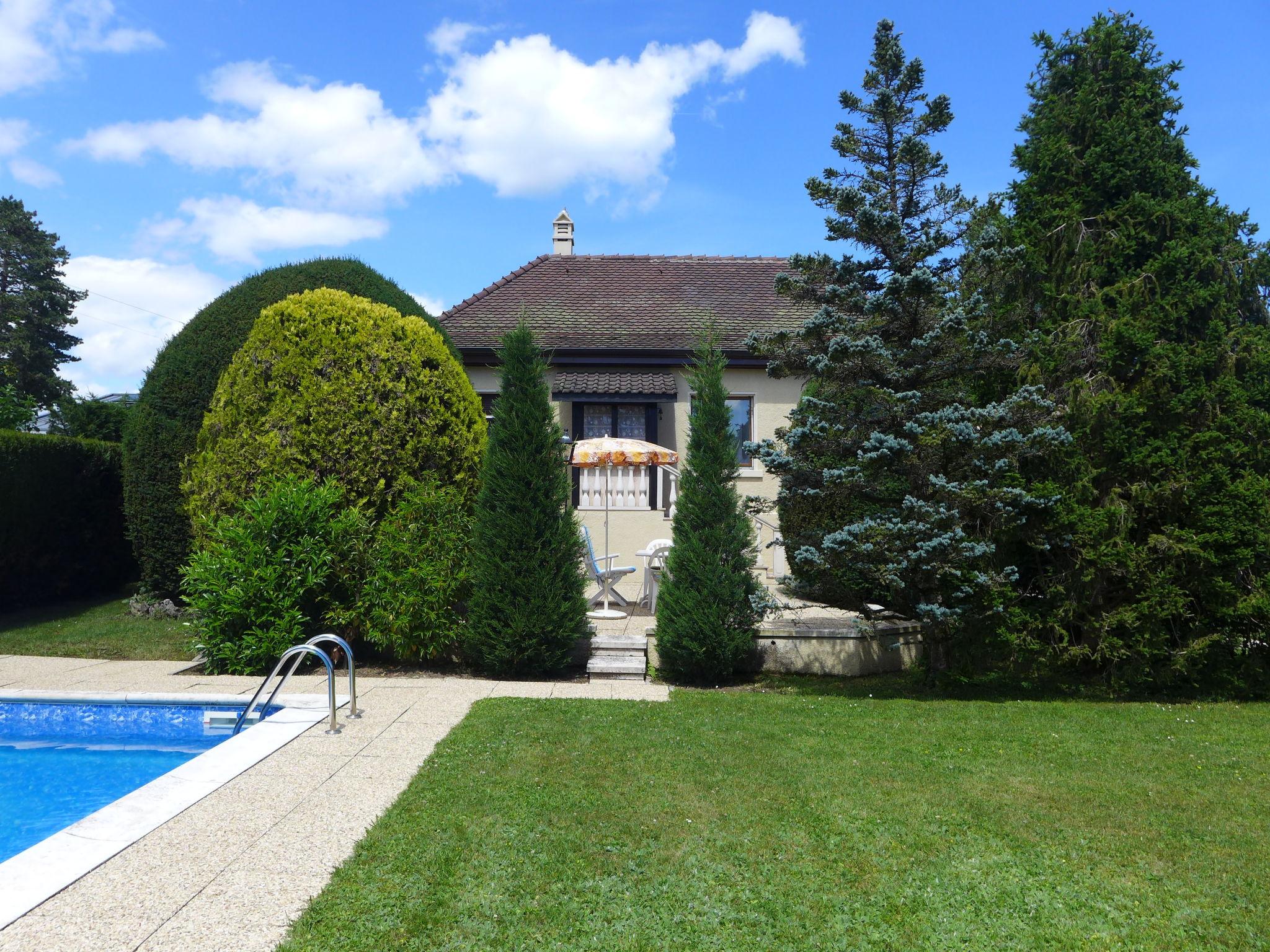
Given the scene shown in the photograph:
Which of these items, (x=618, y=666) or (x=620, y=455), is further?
(x=620, y=455)

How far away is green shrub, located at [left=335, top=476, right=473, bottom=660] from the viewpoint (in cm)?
1030

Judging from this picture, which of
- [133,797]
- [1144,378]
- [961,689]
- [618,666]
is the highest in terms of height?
[1144,378]

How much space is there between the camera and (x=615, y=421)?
1670 centimetres

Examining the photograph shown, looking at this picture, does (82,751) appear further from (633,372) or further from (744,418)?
(744,418)

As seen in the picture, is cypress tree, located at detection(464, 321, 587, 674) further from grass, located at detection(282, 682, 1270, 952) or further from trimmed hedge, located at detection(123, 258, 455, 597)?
trimmed hedge, located at detection(123, 258, 455, 597)

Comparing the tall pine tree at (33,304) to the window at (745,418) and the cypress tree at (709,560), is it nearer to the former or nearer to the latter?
the window at (745,418)

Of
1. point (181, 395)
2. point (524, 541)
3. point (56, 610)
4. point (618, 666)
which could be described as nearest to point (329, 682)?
point (524, 541)

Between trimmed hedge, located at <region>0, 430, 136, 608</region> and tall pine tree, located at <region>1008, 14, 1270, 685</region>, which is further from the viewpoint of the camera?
trimmed hedge, located at <region>0, 430, 136, 608</region>

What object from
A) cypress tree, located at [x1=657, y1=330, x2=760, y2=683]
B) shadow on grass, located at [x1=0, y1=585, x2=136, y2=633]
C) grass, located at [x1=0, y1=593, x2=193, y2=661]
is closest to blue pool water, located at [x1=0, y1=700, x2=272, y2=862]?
grass, located at [x1=0, y1=593, x2=193, y2=661]

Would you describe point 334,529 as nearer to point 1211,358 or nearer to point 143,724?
point 143,724

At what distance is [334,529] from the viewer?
10.4 m

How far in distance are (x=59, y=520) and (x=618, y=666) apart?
10.2 metres

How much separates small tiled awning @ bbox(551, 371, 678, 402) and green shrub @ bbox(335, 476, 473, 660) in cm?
555

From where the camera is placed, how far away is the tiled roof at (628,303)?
16.9 metres
